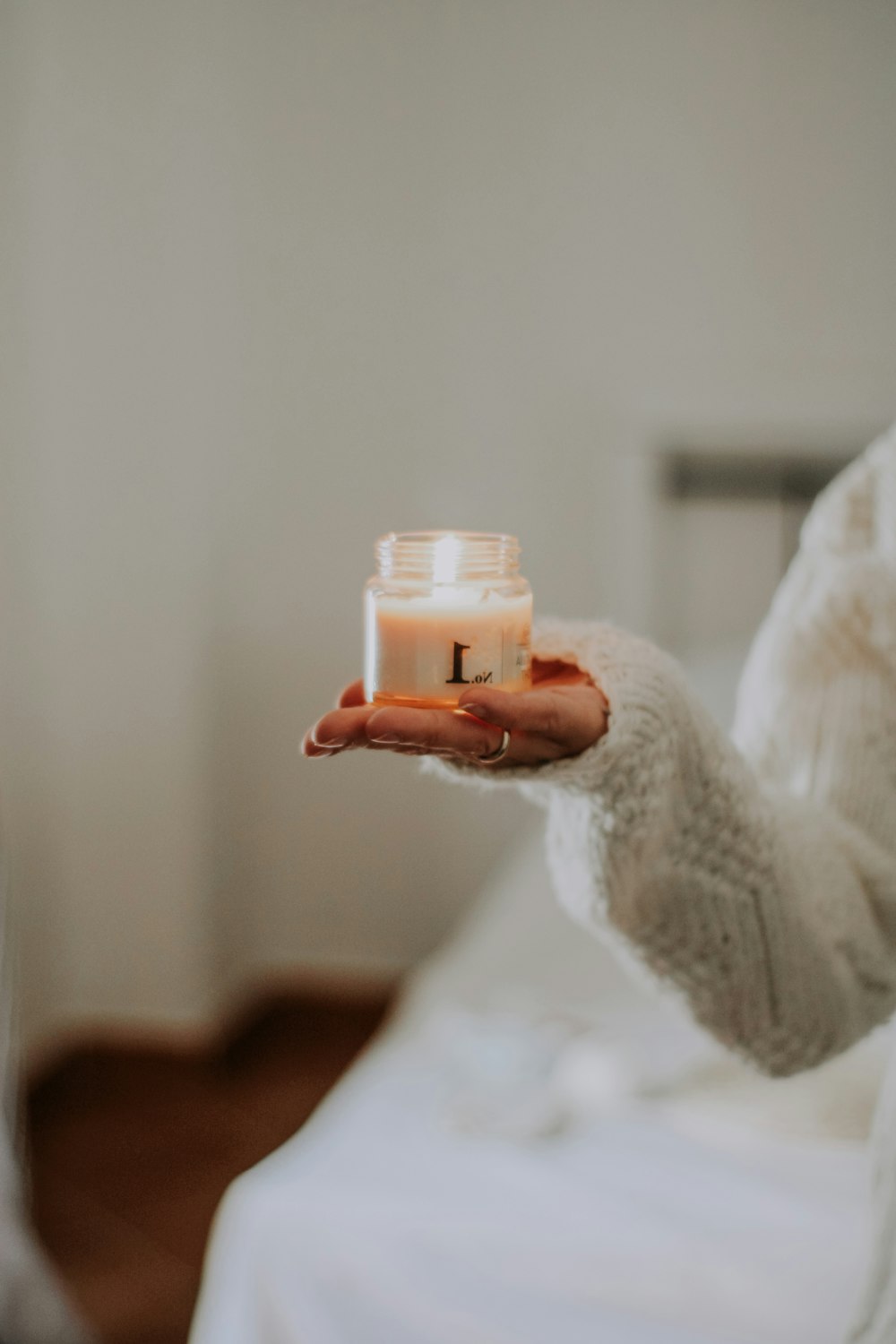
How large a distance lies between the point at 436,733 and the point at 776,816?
0.29 metres

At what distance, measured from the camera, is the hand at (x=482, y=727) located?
1.65 feet

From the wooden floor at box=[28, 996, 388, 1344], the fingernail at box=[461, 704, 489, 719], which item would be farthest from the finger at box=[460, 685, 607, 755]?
the wooden floor at box=[28, 996, 388, 1344]

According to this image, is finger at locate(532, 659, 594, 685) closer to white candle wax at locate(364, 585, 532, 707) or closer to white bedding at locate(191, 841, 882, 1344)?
white candle wax at locate(364, 585, 532, 707)

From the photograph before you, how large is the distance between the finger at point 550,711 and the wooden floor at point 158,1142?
145 cm

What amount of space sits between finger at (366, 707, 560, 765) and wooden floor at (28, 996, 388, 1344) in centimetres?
145

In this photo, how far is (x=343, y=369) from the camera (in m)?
2.60

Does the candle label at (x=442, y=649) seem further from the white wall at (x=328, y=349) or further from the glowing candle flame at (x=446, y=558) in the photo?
the white wall at (x=328, y=349)

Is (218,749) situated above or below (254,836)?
above

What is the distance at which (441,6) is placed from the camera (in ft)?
8.00

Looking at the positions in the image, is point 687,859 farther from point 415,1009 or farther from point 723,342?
point 723,342

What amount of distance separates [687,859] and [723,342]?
6.30ft

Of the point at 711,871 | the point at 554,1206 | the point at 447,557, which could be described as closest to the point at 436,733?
the point at 447,557

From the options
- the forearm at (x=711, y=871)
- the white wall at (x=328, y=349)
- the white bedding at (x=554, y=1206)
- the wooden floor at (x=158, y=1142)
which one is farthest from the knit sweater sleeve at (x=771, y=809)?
the white wall at (x=328, y=349)

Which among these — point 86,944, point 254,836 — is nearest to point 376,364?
point 254,836
